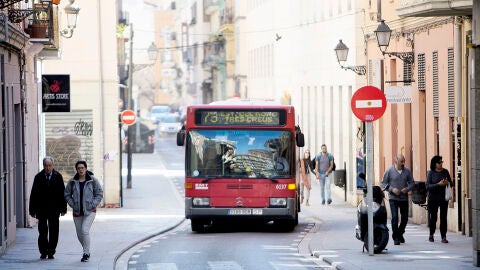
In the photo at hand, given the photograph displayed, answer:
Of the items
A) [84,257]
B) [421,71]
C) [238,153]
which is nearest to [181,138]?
[238,153]

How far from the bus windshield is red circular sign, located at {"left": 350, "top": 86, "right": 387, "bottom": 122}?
6.48 metres

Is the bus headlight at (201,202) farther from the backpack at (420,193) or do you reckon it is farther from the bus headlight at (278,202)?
the backpack at (420,193)

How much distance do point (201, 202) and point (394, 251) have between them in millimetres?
6394

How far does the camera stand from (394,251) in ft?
77.4

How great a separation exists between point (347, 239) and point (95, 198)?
6.67 m

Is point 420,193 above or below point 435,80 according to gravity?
below

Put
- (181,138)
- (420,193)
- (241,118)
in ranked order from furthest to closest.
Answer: (241,118) < (181,138) < (420,193)

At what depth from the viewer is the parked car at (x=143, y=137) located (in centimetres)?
7475

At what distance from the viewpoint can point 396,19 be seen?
113ft

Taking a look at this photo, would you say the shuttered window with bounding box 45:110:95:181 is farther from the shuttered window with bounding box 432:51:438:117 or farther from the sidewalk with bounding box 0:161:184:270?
the shuttered window with bounding box 432:51:438:117

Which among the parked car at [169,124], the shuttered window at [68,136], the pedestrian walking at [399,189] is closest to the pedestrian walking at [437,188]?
the pedestrian walking at [399,189]

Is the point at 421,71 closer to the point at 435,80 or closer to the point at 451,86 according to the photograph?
the point at 435,80

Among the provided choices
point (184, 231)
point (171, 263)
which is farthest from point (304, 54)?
point (171, 263)

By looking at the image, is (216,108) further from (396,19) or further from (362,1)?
(362,1)
